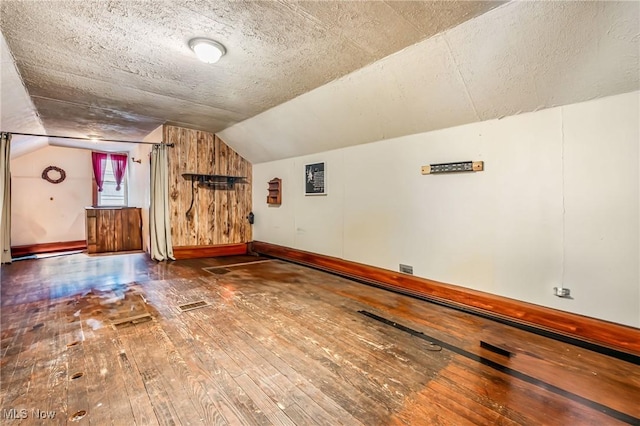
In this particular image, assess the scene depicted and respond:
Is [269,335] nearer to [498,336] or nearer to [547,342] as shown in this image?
[498,336]

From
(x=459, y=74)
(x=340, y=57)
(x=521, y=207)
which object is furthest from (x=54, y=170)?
(x=521, y=207)

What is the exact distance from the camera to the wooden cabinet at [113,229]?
6.36 metres

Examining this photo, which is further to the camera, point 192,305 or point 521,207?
point 192,305

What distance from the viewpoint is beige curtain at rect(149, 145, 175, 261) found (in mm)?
5484

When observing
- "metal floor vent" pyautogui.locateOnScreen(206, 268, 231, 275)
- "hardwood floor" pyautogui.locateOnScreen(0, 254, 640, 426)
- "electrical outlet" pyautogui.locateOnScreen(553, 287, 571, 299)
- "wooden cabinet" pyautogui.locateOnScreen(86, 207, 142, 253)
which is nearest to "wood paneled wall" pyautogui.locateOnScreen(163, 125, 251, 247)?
"metal floor vent" pyautogui.locateOnScreen(206, 268, 231, 275)

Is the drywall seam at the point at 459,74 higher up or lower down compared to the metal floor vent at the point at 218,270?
higher up

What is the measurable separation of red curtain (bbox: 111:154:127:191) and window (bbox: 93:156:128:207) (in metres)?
0.09

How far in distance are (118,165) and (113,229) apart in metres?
2.64

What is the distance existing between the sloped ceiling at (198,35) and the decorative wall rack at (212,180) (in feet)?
6.04

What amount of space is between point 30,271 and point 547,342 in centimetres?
696

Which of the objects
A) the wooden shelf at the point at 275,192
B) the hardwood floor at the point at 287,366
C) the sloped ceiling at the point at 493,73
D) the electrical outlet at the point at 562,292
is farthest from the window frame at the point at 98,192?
the electrical outlet at the point at 562,292

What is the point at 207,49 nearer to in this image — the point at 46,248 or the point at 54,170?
the point at 54,170

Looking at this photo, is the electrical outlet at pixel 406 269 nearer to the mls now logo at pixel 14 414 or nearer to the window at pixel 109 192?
the mls now logo at pixel 14 414

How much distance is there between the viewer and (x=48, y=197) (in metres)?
7.30
